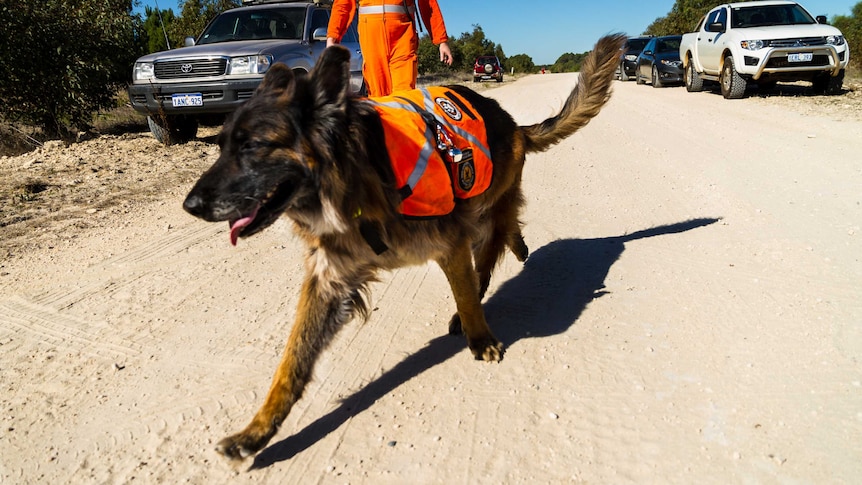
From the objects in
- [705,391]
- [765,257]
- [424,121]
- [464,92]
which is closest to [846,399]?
[705,391]

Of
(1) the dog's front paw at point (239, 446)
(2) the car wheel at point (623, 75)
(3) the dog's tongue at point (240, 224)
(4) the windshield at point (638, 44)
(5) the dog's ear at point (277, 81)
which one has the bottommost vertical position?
(1) the dog's front paw at point (239, 446)

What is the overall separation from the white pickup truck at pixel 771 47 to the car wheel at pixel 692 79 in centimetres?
137

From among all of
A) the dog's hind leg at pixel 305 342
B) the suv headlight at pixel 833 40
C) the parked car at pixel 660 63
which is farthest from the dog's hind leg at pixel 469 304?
the parked car at pixel 660 63

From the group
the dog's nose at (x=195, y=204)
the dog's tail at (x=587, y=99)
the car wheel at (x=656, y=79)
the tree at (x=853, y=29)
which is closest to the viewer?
the dog's nose at (x=195, y=204)

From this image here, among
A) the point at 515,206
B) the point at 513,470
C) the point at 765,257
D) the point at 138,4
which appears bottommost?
the point at 513,470

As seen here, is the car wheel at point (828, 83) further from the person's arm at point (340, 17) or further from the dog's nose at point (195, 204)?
the dog's nose at point (195, 204)

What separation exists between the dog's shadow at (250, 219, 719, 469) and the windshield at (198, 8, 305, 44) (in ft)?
25.3

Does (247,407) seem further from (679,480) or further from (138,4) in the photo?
(138,4)

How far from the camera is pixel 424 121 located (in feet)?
11.1

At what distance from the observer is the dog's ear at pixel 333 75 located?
2.71m

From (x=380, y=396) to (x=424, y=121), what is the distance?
62.6 inches

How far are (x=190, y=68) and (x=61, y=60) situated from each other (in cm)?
348

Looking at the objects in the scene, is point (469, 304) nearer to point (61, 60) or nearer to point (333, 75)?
point (333, 75)

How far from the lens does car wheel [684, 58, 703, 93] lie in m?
18.1
